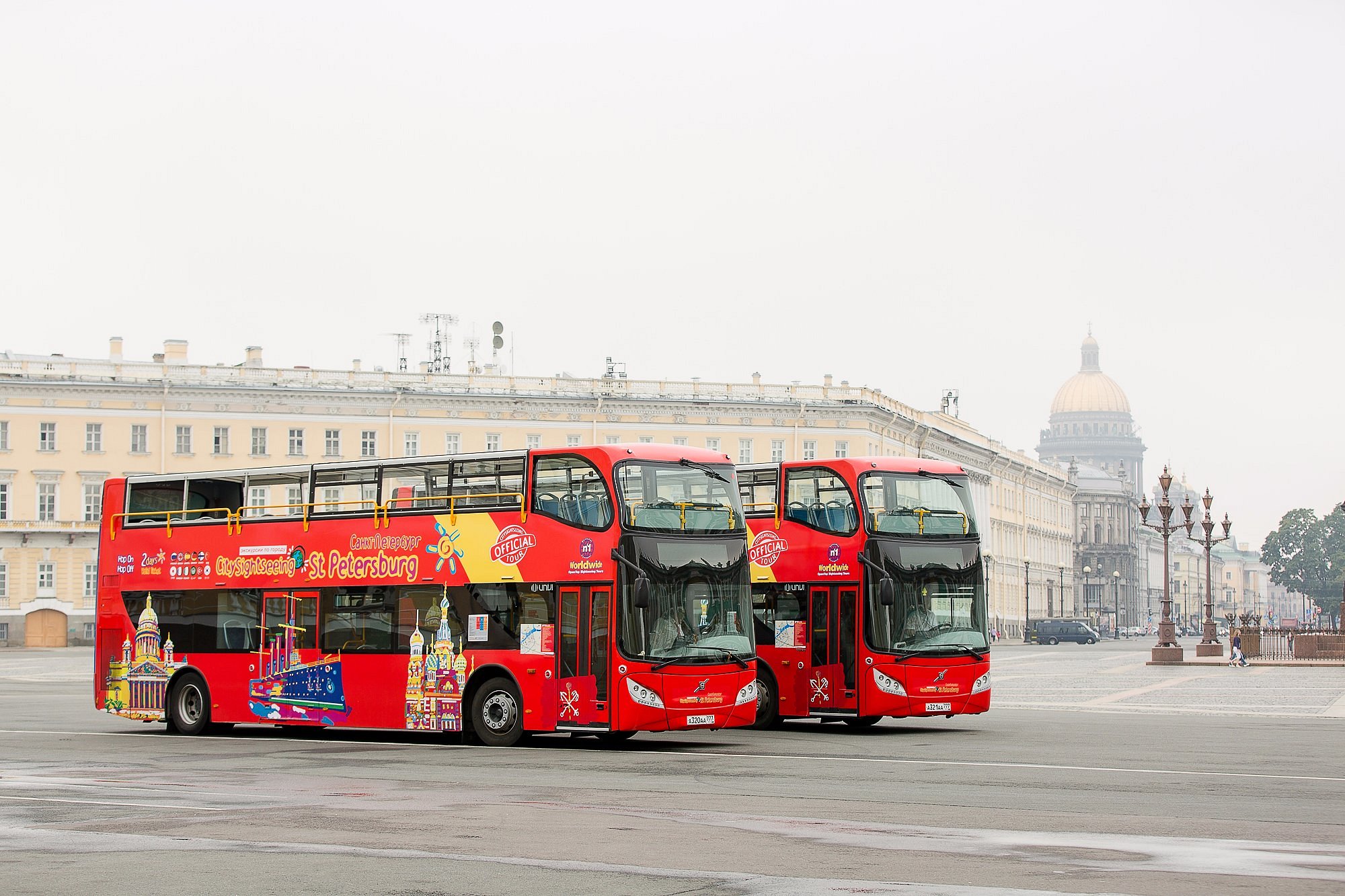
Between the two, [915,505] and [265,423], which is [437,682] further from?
[265,423]

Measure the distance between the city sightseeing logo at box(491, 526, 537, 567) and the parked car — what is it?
90.9m

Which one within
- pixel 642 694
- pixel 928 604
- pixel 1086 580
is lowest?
pixel 642 694

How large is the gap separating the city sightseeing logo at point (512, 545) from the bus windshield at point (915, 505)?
512 centimetres

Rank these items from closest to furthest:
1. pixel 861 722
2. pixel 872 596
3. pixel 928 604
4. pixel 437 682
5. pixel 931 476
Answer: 1. pixel 437 682
2. pixel 872 596
3. pixel 928 604
4. pixel 931 476
5. pixel 861 722

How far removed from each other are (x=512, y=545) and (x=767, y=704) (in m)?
5.52

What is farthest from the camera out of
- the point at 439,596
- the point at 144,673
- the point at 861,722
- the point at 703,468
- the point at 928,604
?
the point at 861,722

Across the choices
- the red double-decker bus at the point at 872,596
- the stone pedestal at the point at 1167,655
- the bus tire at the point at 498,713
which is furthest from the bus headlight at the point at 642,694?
the stone pedestal at the point at 1167,655

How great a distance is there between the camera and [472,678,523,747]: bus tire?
22.3 m

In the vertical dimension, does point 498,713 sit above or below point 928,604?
below

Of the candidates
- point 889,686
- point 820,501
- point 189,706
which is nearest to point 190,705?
point 189,706

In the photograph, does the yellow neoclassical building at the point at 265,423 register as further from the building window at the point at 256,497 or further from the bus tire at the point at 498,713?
the bus tire at the point at 498,713

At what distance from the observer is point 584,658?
21469 millimetres

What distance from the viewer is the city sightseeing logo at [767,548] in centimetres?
2569

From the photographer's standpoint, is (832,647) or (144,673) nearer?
(832,647)
